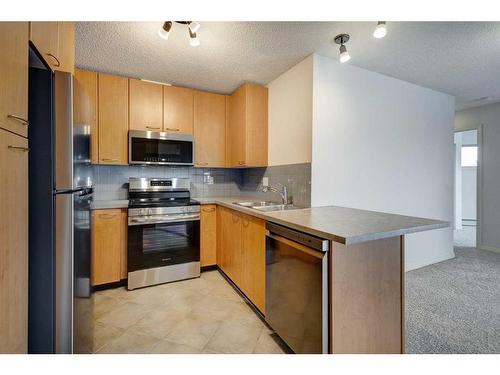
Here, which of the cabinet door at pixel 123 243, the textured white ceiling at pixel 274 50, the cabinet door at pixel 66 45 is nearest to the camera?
the cabinet door at pixel 66 45

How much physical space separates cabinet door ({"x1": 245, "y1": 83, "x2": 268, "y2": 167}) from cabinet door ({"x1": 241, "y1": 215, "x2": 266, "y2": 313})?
0.97 meters

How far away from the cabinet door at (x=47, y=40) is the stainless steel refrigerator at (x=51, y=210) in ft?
0.22

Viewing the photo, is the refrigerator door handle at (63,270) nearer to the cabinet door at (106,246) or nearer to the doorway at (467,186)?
the cabinet door at (106,246)

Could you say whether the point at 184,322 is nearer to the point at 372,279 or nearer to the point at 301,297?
the point at 301,297

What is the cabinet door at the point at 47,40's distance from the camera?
104 cm

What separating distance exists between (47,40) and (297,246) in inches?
69.2

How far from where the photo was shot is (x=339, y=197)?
2393 mm

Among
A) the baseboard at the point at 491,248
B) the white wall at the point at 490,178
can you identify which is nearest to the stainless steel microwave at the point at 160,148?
the white wall at the point at 490,178

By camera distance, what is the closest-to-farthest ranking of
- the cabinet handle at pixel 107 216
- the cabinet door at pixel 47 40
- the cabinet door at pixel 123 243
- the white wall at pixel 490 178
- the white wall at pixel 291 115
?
the cabinet door at pixel 47 40
the white wall at pixel 291 115
the cabinet handle at pixel 107 216
the cabinet door at pixel 123 243
the white wall at pixel 490 178

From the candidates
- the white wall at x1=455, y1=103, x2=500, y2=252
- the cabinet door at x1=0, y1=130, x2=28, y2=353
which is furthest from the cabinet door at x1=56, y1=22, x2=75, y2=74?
the white wall at x1=455, y1=103, x2=500, y2=252

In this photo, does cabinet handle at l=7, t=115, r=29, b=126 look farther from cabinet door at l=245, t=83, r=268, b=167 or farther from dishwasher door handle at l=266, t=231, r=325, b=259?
cabinet door at l=245, t=83, r=268, b=167

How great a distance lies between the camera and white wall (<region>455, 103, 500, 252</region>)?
3752 millimetres

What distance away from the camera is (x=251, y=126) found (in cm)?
284

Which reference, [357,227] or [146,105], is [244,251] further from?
[146,105]
